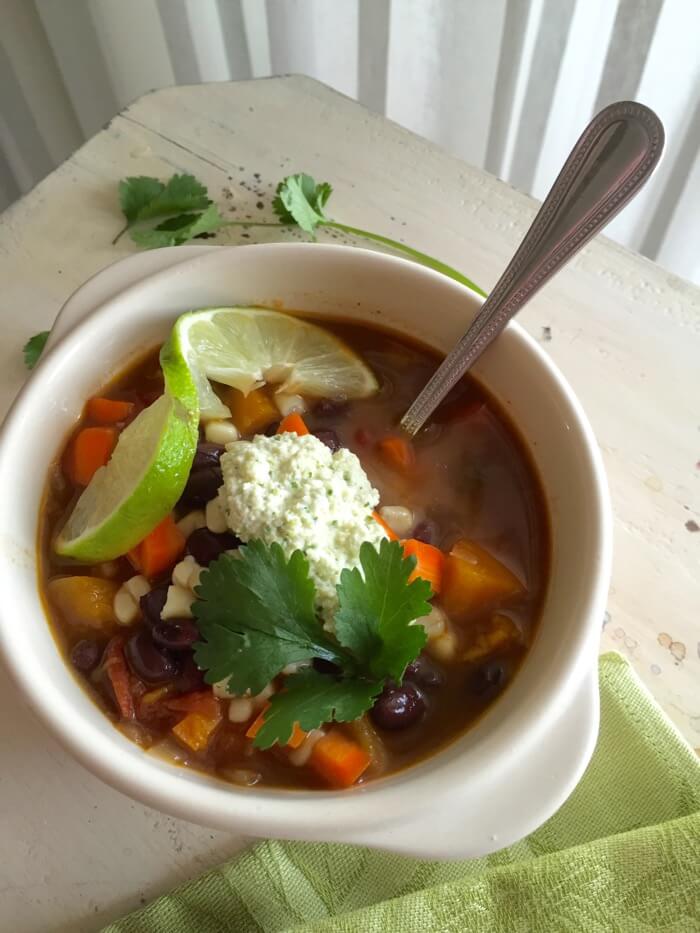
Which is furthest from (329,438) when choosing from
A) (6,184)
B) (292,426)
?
A: (6,184)

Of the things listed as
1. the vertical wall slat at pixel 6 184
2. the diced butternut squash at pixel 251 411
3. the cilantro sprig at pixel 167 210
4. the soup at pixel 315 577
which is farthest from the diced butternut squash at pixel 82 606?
the vertical wall slat at pixel 6 184

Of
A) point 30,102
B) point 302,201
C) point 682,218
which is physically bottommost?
point 682,218

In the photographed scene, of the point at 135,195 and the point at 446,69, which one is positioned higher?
the point at 135,195

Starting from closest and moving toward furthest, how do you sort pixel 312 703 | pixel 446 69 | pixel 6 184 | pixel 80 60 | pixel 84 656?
1. pixel 312 703
2. pixel 84 656
3. pixel 446 69
4. pixel 80 60
5. pixel 6 184

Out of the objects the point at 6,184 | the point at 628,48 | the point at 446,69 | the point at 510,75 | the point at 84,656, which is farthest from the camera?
the point at 6,184

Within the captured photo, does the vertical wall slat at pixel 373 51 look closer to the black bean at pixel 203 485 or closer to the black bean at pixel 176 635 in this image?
the black bean at pixel 203 485

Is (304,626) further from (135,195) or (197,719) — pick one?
(135,195)

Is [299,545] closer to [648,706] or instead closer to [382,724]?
[382,724]
